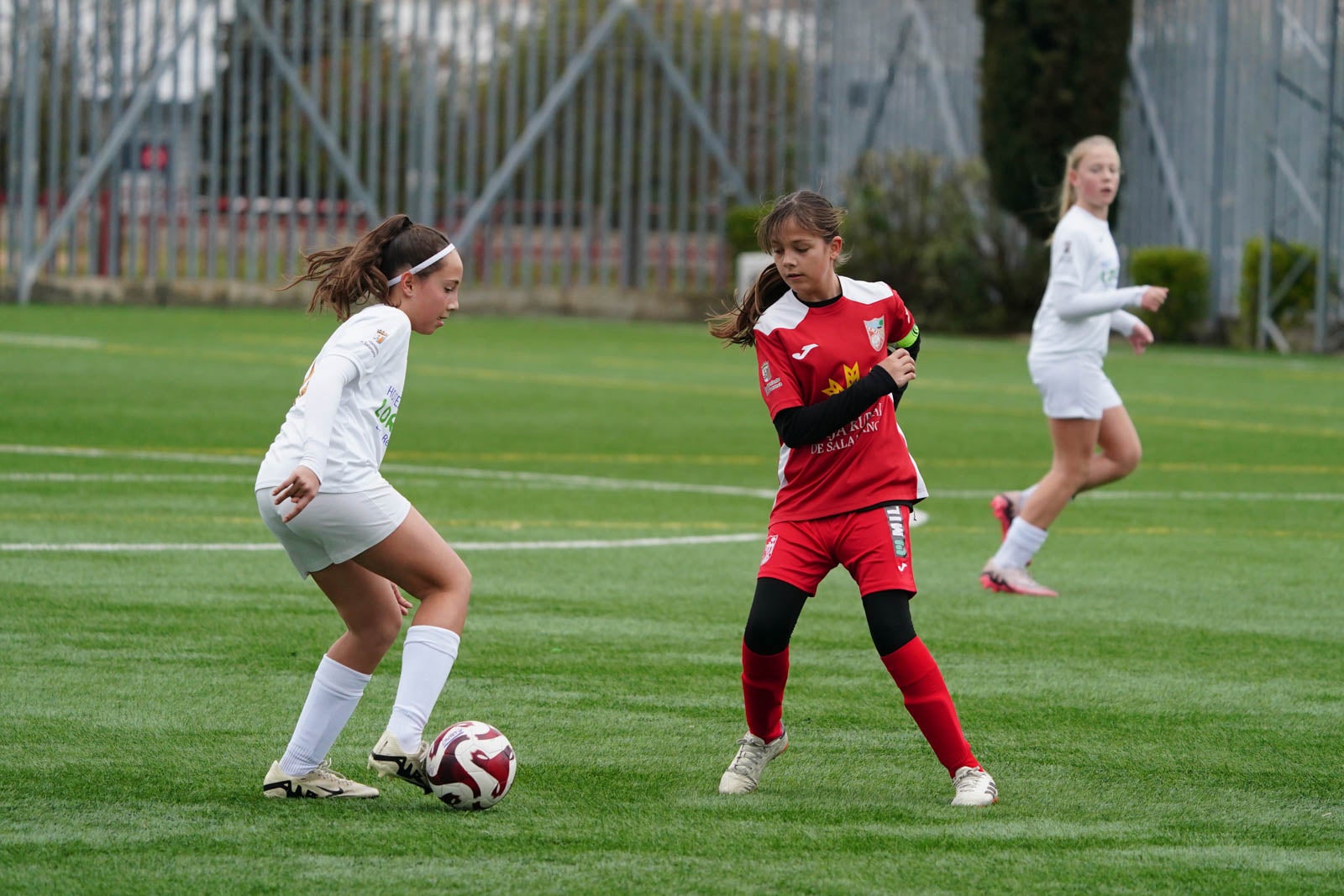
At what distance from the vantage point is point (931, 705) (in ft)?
16.4

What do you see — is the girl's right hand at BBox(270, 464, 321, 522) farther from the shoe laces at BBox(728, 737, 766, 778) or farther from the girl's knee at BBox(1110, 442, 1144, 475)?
the girl's knee at BBox(1110, 442, 1144, 475)

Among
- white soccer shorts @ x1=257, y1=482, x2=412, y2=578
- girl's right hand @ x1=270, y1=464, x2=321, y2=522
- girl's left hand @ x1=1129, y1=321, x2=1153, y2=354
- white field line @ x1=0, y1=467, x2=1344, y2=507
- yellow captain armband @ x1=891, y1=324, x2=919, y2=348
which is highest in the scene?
yellow captain armband @ x1=891, y1=324, x2=919, y2=348

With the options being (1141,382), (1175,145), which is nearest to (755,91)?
(1175,145)

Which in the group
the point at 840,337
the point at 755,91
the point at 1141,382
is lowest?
the point at 1141,382

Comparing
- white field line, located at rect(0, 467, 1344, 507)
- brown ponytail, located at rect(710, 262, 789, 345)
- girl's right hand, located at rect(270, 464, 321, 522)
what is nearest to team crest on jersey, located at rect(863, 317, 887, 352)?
brown ponytail, located at rect(710, 262, 789, 345)

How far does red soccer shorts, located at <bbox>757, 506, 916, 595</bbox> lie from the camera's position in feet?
16.6

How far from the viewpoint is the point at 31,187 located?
33.0 m

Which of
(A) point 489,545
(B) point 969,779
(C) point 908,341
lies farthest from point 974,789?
(A) point 489,545

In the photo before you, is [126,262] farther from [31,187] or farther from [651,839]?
[651,839]

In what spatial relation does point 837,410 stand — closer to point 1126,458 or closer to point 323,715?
point 323,715

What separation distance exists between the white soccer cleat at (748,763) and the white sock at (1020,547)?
3502 millimetres

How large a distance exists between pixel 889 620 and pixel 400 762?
128cm

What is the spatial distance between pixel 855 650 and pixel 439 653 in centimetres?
258

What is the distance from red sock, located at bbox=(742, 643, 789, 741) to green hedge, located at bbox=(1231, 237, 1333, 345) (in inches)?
1024
